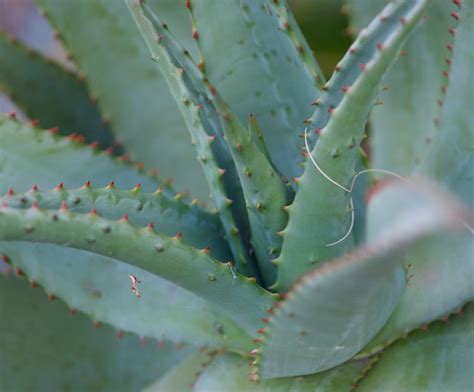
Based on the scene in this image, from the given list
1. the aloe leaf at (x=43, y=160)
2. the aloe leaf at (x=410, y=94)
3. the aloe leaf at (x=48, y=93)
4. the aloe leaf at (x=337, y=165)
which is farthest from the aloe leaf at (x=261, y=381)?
the aloe leaf at (x=48, y=93)

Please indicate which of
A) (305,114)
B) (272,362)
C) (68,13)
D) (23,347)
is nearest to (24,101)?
(68,13)

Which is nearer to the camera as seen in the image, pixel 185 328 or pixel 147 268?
pixel 147 268

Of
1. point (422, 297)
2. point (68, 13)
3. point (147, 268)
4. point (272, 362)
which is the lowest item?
point (422, 297)

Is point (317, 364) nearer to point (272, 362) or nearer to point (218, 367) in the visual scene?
point (272, 362)

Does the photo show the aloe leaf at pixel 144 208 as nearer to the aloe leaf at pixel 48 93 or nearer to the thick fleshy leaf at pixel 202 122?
the thick fleshy leaf at pixel 202 122

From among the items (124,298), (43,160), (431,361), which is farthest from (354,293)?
(43,160)

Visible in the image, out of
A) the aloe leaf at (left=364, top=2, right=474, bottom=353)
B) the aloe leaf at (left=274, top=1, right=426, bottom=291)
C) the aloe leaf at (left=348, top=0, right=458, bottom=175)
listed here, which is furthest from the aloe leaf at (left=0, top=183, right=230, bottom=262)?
the aloe leaf at (left=348, top=0, right=458, bottom=175)
